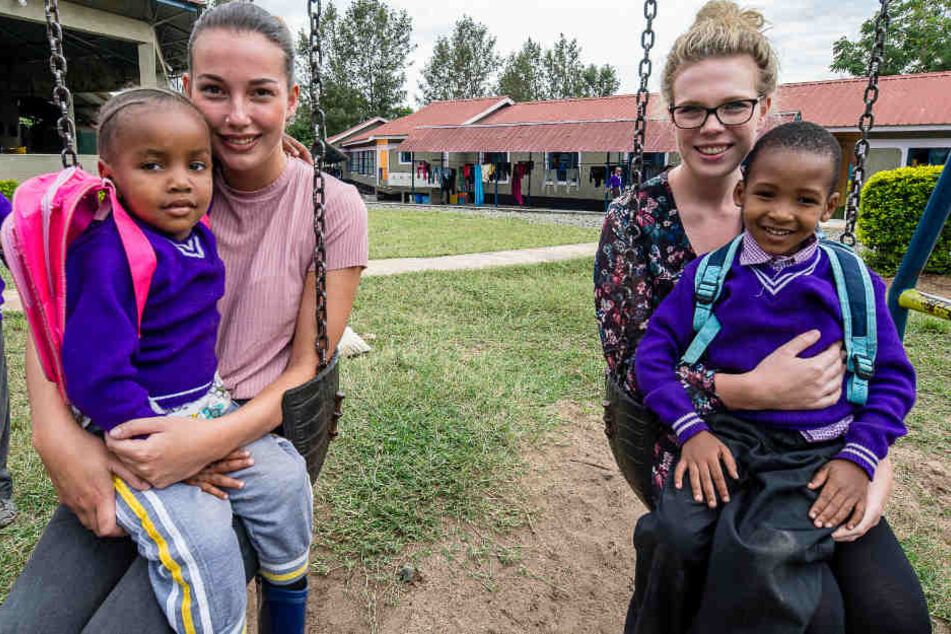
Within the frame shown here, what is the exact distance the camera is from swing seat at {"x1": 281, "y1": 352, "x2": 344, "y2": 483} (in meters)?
1.54

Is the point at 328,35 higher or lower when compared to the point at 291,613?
higher

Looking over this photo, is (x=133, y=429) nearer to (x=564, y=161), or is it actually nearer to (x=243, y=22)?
(x=243, y=22)

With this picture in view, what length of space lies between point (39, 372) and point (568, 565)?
72.8 inches

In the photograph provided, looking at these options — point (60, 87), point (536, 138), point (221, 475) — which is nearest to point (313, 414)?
point (221, 475)

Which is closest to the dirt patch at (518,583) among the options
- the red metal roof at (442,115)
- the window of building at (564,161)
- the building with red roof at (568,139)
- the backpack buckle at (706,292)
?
the backpack buckle at (706,292)

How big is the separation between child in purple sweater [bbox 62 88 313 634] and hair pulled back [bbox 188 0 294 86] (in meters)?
0.25

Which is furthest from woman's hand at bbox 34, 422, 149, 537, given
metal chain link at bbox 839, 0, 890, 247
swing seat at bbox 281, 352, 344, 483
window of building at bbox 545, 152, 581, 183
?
window of building at bbox 545, 152, 581, 183

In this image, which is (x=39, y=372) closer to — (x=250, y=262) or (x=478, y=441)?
(x=250, y=262)

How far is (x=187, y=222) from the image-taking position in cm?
145

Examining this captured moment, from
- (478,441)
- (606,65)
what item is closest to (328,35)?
(606,65)

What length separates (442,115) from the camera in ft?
99.4

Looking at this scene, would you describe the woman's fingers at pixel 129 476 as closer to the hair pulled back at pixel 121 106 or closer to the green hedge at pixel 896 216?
the hair pulled back at pixel 121 106

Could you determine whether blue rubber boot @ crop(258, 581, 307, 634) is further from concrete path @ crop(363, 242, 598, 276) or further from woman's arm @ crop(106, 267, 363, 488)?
concrete path @ crop(363, 242, 598, 276)

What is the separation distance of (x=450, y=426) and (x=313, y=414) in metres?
1.90
